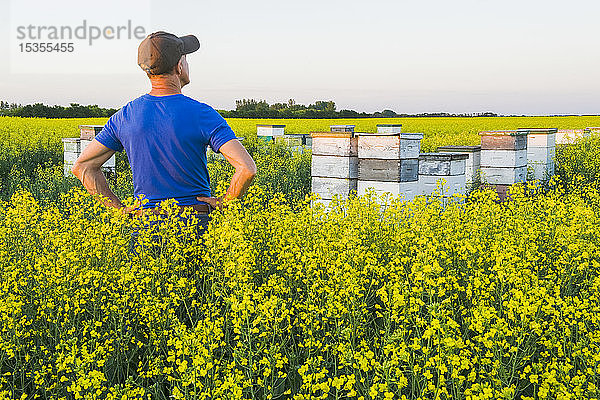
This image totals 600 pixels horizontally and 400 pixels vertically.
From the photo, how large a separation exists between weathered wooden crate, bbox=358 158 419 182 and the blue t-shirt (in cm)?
400

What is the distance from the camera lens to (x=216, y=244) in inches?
153

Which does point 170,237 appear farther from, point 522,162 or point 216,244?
point 522,162

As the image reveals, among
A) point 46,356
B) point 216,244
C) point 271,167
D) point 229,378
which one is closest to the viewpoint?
point 229,378

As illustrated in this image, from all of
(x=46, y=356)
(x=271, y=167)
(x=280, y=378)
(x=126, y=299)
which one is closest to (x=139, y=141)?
(x=126, y=299)

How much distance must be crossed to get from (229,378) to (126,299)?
1092mm

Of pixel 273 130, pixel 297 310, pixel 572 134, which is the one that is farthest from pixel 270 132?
pixel 297 310

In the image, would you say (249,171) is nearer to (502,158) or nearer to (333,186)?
(333,186)

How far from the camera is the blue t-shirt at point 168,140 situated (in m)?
4.05

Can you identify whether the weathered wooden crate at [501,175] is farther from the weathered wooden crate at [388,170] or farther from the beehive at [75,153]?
the beehive at [75,153]

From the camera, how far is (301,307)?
139 inches

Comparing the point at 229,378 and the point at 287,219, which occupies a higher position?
the point at 287,219

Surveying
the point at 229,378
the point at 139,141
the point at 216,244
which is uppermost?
the point at 139,141

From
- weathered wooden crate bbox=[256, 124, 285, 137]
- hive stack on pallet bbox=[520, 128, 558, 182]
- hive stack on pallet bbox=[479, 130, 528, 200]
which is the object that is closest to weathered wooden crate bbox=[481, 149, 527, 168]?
hive stack on pallet bbox=[479, 130, 528, 200]

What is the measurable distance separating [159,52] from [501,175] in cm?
782
